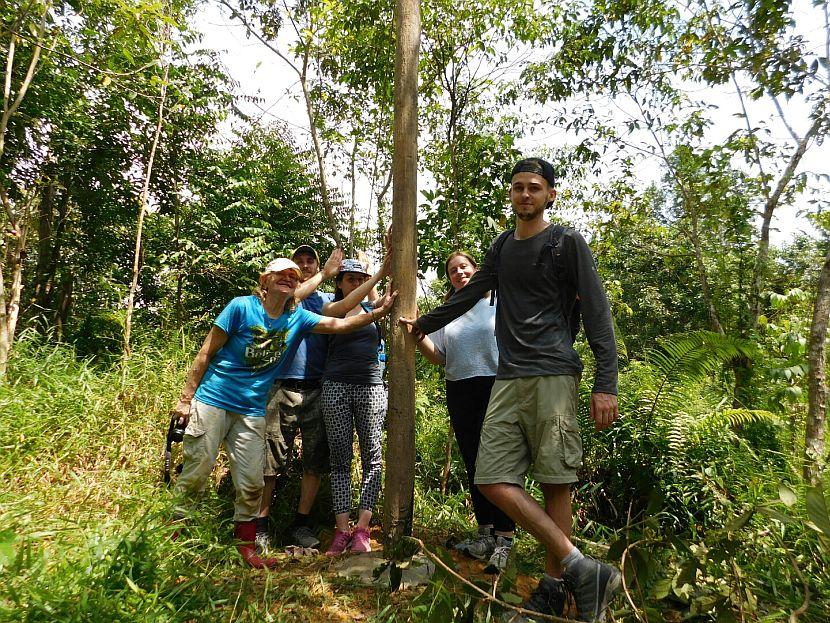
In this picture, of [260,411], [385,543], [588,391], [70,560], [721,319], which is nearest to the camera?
[70,560]

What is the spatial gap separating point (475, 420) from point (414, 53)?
2.63 metres

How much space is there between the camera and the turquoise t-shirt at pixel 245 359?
11.3 ft

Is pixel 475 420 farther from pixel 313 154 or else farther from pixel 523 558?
pixel 313 154

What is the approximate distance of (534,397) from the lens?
2.71 m

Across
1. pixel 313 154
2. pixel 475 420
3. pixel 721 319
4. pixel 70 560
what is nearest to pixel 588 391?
pixel 475 420

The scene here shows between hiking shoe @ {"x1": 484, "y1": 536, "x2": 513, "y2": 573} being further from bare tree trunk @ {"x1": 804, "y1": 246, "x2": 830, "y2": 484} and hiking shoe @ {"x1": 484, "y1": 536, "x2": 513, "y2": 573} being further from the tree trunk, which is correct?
the tree trunk

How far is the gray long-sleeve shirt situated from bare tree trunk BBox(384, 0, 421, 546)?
731 millimetres

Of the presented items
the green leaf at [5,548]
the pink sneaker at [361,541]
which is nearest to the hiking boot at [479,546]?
the pink sneaker at [361,541]

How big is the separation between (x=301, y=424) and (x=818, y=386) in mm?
4139

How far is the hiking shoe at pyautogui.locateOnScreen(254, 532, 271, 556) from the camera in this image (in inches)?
142

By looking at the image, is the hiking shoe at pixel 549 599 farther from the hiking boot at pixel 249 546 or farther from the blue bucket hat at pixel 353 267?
Result: the blue bucket hat at pixel 353 267

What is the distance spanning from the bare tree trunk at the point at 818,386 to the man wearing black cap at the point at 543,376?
8.30 ft

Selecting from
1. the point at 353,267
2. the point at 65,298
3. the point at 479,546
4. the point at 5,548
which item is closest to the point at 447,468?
the point at 479,546

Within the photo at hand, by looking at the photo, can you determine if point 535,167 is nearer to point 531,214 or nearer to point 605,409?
point 531,214
